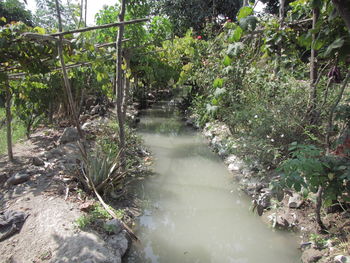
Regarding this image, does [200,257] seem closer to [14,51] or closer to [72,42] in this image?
[72,42]

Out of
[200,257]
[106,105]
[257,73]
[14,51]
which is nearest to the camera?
[14,51]

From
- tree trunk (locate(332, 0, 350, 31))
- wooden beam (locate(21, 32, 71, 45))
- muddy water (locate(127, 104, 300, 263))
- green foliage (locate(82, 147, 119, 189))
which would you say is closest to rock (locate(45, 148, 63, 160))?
green foliage (locate(82, 147, 119, 189))

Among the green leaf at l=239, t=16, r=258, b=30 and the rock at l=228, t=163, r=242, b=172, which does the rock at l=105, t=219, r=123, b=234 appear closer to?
the green leaf at l=239, t=16, r=258, b=30

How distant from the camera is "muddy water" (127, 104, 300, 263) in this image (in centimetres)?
328

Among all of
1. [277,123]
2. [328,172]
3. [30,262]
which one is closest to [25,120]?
[30,262]

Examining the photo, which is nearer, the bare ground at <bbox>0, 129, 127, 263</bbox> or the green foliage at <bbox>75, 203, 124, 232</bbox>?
the bare ground at <bbox>0, 129, 127, 263</bbox>

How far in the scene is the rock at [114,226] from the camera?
10.4ft

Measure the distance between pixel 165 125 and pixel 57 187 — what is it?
6.93 meters

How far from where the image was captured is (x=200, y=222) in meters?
3.97

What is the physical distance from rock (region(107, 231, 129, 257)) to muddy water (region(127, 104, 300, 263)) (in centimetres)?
17

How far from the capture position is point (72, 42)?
2.98 meters

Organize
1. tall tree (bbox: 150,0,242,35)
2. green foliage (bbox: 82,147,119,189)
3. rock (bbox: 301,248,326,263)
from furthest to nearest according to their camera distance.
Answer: tall tree (bbox: 150,0,242,35)
green foliage (bbox: 82,147,119,189)
rock (bbox: 301,248,326,263)

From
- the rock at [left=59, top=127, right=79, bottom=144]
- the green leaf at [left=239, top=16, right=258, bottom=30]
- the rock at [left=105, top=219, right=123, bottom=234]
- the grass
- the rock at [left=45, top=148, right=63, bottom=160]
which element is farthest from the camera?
the rock at [left=59, top=127, right=79, bottom=144]

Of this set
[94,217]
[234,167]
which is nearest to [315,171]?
[94,217]
